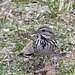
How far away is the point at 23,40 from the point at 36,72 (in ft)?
3.77

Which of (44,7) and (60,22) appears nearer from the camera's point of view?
(60,22)

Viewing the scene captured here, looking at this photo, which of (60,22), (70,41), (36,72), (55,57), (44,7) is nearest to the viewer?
(36,72)

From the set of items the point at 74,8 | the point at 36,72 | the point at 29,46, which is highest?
the point at 74,8

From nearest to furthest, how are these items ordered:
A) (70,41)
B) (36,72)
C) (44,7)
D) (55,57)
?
(36,72)
(55,57)
(70,41)
(44,7)

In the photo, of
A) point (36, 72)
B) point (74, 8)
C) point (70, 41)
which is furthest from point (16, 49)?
point (74, 8)

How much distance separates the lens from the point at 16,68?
15.6ft

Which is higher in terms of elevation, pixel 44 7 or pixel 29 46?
pixel 44 7

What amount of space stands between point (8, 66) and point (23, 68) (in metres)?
0.33

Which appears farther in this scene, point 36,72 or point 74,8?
point 74,8

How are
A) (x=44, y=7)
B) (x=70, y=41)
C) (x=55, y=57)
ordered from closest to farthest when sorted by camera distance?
(x=55, y=57)
(x=70, y=41)
(x=44, y=7)

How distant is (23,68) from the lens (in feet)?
15.5

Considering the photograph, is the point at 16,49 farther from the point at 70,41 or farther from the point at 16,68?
the point at 70,41

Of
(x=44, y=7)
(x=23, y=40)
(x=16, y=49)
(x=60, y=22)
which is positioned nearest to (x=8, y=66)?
(x=16, y=49)

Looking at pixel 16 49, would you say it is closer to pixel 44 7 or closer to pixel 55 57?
pixel 55 57
